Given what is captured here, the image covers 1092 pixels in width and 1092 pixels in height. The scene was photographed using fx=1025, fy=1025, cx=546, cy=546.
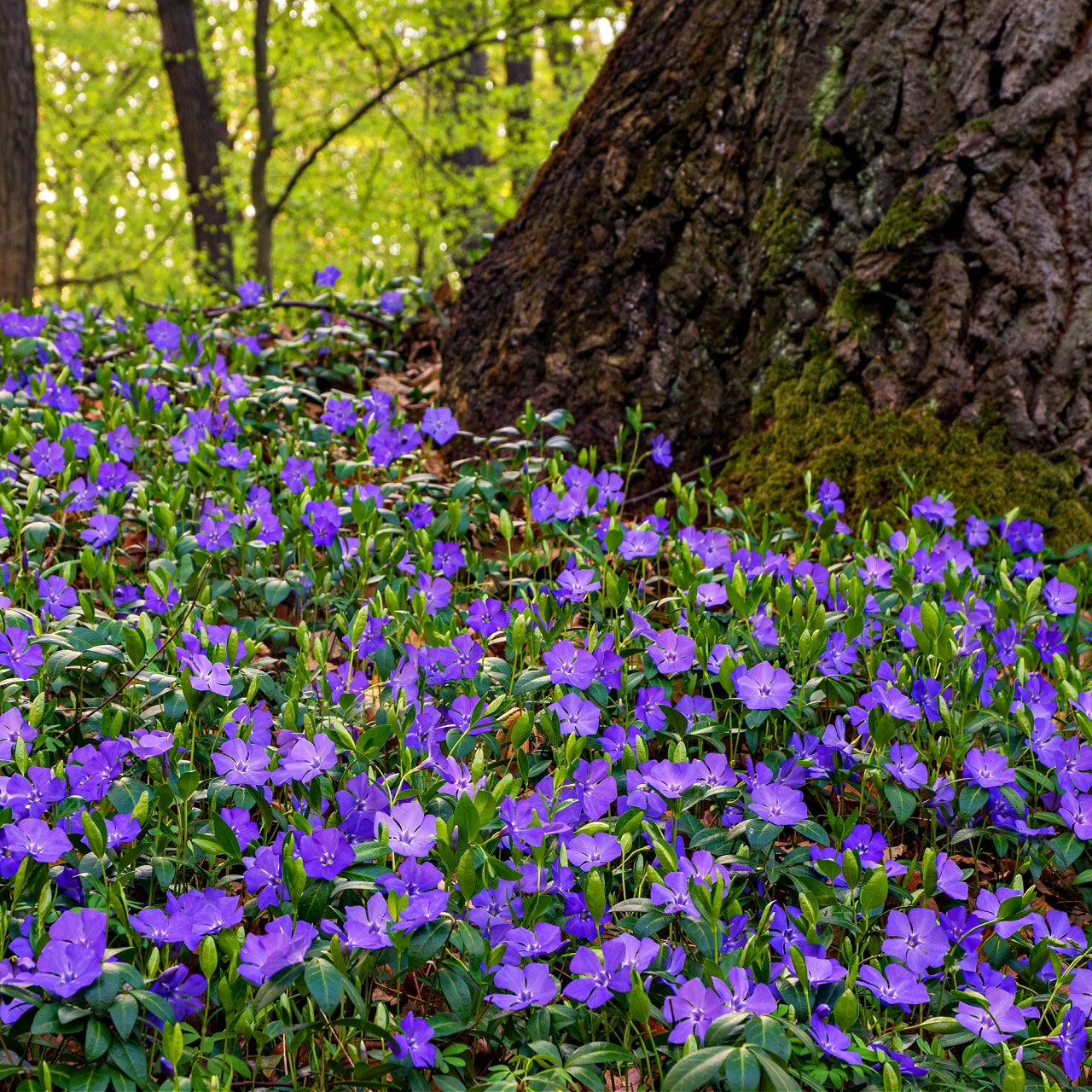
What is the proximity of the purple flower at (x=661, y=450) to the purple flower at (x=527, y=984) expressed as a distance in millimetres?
1967

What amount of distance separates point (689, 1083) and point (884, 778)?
846mm

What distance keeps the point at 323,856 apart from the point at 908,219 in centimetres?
264

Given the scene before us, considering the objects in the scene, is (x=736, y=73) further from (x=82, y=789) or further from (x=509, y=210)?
(x=509, y=210)

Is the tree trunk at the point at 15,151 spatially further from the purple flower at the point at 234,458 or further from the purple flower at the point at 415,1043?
the purple flower at the point at 415,1043

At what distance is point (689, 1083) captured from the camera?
1.25 metres

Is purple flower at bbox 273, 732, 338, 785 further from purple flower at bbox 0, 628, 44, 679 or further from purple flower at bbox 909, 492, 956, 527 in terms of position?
purple flower at bbox 909, 492, 956, 527

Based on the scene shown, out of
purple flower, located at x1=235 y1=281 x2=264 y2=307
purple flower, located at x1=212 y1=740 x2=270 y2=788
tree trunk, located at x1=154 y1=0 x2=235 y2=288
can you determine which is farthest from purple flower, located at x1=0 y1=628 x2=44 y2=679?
tree trunk, located at x1=154 y1=0 x2=235 y2=288

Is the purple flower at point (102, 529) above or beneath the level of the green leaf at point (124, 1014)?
above

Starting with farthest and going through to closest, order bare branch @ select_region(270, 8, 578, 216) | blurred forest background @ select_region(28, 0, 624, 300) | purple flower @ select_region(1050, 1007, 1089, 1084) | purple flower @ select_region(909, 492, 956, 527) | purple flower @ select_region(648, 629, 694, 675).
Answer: blurred forest background @ select_region(28, 0, 624, 300) → bare branch @ select_region(270, 8, 578, 216) → purple flower @ select_region(909, 492, 956, 527) → purple flower @ select_region(648, 629, 694, 675) → purple flower @ select_region(1050, 1007, 1089, 1084)

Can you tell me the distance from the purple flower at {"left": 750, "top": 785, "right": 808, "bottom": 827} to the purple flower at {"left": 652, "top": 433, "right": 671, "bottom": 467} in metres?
1.54

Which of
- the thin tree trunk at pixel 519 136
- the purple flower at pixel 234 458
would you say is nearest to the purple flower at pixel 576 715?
the purple flower at pixel 234 458

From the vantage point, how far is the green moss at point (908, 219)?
3.14 metres

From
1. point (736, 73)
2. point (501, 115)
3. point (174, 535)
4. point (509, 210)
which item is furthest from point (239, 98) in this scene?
point (174, 535)

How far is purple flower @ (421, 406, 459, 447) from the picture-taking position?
3.54 meters
